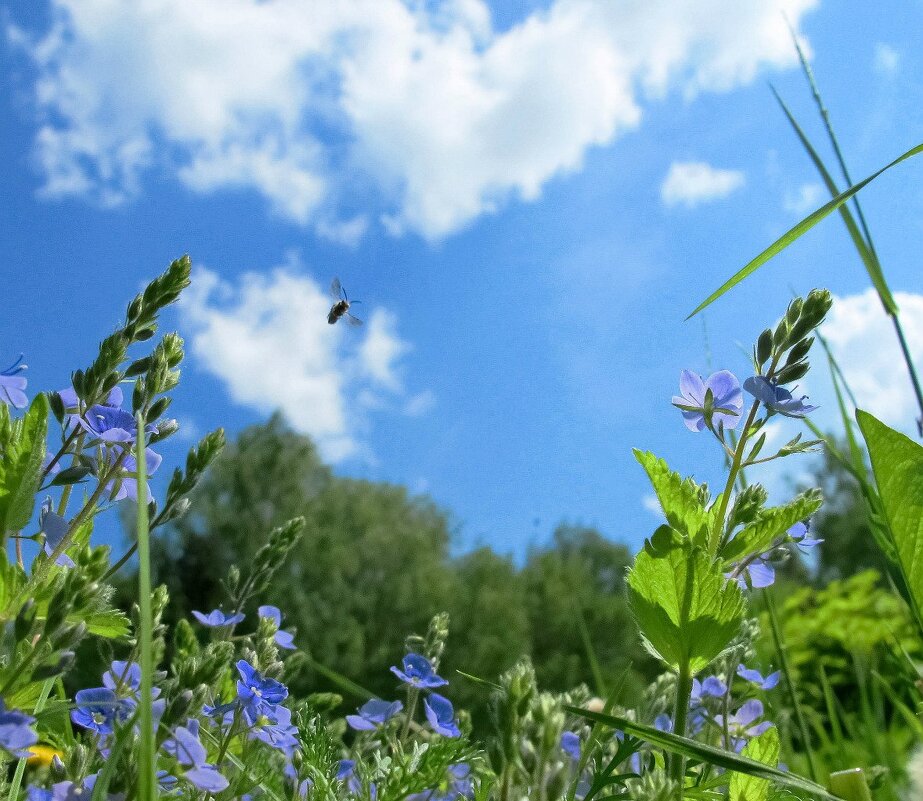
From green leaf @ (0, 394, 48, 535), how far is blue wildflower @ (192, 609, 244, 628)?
480 mm

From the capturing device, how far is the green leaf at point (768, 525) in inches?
45.6

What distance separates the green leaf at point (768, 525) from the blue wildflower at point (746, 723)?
0.74 metres

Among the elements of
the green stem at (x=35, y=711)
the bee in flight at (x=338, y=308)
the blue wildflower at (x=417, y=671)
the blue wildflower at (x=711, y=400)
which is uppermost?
the bee in flight at (x=338, y=308)

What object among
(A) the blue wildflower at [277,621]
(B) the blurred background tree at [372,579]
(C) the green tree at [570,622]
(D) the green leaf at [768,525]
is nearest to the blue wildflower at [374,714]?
(A) the blue wildflower at [277,621]

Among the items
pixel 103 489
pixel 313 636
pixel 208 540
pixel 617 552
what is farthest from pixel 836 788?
pixel 617 552

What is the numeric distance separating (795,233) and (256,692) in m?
1.04

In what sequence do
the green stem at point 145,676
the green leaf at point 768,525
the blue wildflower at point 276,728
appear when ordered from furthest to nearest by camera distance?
the blue wildflower at point 276,728 < the green leaf at point 768,525 < the green stem at point 145,676

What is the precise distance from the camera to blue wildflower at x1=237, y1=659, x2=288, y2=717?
3.98 ft

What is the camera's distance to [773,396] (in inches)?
44.8

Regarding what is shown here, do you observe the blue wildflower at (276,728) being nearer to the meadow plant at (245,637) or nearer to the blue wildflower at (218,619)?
the meadow plant at (245,637)

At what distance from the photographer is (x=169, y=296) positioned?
111 cm

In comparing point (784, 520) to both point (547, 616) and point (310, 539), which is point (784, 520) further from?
point (547, 616)

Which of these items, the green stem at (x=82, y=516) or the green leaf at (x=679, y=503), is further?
the green leaf at (x=679, y=503)

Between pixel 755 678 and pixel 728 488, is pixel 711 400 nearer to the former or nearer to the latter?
pixel 728 488
